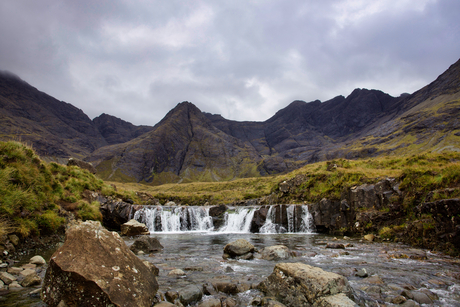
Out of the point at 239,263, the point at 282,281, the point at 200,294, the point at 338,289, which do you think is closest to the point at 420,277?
the point at 338,289

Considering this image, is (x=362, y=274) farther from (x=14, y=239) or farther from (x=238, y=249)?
(x=14, y=239)

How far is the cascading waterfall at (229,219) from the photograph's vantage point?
27.8 metres

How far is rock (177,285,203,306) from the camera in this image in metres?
7.07

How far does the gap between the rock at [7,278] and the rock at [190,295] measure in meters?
5.87

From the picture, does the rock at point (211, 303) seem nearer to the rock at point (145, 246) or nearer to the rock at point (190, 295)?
the rock at point (190, 295)

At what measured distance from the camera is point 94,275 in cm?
543

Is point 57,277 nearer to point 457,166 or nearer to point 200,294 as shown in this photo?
point 200,294

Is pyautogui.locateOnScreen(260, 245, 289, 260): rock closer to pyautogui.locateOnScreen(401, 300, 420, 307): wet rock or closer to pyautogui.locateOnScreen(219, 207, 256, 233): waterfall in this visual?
pyautogui.locateOnScreen(401, 300, 420, 307): wet rock

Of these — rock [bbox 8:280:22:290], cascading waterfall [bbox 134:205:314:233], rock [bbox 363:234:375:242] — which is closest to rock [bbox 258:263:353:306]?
rock [bbox 8:280:22:290]

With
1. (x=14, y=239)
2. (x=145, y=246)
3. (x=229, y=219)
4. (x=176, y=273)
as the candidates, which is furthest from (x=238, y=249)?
(x=229, y=219)

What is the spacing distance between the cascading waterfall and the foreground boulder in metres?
24.0

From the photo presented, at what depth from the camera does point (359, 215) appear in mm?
20703

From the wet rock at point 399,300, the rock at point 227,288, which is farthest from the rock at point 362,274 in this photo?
the rock at point 227,288

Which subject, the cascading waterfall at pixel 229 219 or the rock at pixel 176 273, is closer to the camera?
the rock at pixel 176 273
